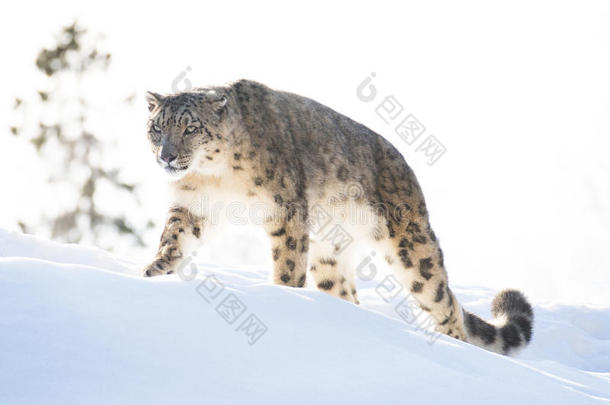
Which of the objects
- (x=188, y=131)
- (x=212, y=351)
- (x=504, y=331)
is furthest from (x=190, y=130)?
(x=504, y=331)

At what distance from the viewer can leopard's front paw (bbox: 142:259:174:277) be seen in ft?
17.6

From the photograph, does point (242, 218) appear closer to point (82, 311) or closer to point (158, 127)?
point (158, 127)

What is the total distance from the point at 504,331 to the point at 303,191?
2.51 m

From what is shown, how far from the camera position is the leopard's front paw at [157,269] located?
5375mm

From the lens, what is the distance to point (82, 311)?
335cm

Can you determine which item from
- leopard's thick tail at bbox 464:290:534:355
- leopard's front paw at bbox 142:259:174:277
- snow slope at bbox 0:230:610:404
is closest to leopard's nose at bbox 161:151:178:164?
leopard's front paw at bbox 142:259:174:277

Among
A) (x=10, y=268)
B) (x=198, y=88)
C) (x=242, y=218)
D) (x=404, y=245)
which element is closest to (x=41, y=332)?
(x=10, y=268)

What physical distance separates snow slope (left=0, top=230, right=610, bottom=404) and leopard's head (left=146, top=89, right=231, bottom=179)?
151 cm

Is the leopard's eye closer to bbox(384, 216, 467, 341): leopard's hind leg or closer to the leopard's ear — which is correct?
→ the leopard's ear

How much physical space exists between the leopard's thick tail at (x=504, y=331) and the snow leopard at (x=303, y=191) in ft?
0.04

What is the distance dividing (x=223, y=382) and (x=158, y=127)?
295 centimetres

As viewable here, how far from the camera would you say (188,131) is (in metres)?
5.64

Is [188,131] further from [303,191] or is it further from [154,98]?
[303,191]

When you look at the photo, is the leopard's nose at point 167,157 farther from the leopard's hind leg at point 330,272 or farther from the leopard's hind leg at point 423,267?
the leopard's hind leg at point 423,267
